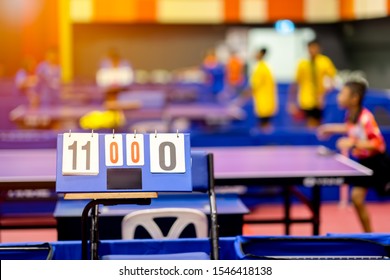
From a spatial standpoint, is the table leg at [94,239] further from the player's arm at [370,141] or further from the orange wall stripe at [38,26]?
the orange wall stripe at [38,26]

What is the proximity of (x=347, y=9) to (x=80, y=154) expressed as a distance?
17619 mm

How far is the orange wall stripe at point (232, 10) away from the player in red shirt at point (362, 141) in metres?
14.7

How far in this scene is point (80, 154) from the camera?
269 cm

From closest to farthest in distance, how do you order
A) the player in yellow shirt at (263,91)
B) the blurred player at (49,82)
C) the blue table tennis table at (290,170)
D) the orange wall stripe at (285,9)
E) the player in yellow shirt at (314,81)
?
the blue table tennis table at (290,170), the player in yellow shirt at (314,81), the player in yellow shirt at (263,91), the blurred player at (49,82), the orange wall stripe at (285,9)

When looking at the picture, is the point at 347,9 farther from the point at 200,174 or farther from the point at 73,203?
the point at 200,174

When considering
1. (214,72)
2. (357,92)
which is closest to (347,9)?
(214,72)

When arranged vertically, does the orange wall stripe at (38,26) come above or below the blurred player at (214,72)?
above

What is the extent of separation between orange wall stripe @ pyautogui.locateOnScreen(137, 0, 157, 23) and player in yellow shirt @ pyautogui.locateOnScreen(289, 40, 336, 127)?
30.1ft

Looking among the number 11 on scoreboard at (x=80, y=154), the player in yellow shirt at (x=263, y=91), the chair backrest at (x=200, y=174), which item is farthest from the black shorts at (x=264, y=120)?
the number 11 on scoreboard at (x=80, y=154)

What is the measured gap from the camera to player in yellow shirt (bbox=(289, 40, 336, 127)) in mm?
10906

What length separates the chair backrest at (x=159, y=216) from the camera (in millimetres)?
3902

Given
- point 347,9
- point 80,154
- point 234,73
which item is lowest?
point 80,154

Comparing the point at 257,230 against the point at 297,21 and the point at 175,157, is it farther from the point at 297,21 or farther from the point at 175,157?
the point at 297,21
